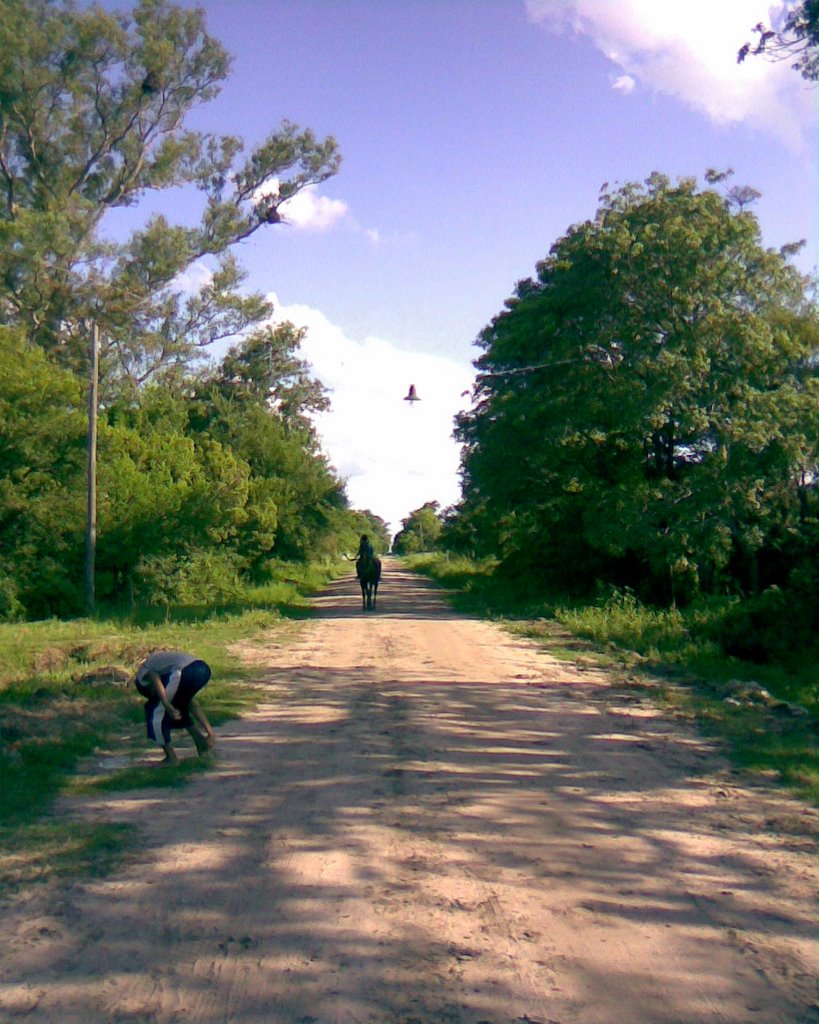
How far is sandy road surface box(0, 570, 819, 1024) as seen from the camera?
4645 millimetres

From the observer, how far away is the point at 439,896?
5941 millimetres

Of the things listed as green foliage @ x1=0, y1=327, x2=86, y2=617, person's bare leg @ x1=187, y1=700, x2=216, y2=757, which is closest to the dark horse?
green foliage @ x1=0, y1=327, x2=86, y2=617

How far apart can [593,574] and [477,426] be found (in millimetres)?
7131

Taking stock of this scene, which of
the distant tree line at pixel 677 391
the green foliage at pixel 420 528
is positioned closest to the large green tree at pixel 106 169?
the distant tree line at pixel 677 391

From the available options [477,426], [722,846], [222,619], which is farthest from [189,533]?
A: [722,846]

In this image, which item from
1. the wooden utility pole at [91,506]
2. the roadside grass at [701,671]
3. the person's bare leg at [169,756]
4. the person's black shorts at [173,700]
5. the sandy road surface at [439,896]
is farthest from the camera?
the wooden utility pole at [91,506]

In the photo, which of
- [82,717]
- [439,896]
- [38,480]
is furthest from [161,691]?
[38,480]

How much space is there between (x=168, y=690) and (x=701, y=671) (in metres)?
10.5

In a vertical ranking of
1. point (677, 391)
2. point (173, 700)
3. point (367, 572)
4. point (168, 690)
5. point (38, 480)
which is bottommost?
point (173, 700)

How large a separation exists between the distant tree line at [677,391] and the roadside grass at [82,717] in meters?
11.6

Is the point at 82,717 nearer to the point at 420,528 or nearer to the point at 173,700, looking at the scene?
the point at 173,700

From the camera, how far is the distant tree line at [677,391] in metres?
28.9

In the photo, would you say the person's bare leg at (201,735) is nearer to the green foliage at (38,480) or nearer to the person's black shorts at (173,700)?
the person's black shorts at (173,700)

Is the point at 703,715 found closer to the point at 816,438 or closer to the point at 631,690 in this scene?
the point at 631,690
